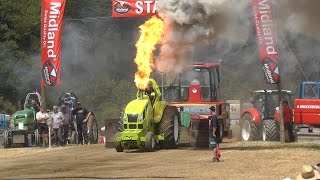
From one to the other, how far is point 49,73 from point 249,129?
9.17 m

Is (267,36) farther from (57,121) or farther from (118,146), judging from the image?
(57,121)

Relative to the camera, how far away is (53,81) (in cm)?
3475

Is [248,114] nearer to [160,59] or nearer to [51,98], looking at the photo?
[160,59]

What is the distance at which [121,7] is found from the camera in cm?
4009

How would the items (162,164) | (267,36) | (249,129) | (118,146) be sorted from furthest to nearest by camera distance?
(249,129), (267,36), (118,146), (162,164)

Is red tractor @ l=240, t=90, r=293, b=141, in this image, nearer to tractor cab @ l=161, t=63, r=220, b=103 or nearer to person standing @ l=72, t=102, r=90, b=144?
tractor cab @ l=161, t=63, r=220, b=103

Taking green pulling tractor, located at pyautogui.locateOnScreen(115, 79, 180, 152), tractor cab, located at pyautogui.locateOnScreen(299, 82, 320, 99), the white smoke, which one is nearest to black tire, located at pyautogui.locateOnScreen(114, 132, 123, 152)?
green pulling tractor, located at pyautogui.locateOnScreen(115, 79, 180, 152)

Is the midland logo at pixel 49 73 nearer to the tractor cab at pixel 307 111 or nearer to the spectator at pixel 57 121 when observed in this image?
the spectator at pixel 57 121

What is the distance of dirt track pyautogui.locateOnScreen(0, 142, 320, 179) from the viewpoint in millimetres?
19000

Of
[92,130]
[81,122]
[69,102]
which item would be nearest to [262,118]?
[92,130]

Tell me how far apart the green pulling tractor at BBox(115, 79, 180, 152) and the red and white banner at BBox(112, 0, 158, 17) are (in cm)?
1313

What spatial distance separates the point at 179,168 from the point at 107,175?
7.01ft

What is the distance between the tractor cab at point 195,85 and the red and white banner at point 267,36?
7.52ft

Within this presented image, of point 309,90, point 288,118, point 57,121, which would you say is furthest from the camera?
point 309,90
